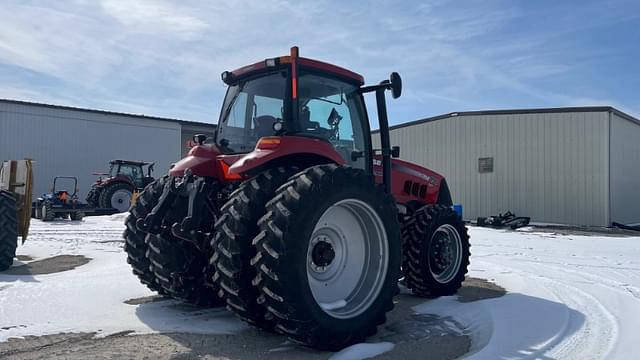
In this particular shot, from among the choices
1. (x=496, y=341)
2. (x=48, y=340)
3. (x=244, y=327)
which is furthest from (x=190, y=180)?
(x=496, y=341)

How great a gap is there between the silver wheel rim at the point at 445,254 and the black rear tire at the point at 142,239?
3251mm

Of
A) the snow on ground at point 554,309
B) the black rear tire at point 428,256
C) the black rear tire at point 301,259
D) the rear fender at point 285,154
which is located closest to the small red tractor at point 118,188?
the snow on ground at point 554,309

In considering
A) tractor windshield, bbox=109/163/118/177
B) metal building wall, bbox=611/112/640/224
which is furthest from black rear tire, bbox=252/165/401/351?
tractor windshield, bbox=109/163/118/177

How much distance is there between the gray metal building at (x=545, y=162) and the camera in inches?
765

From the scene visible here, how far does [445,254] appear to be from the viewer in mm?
6746

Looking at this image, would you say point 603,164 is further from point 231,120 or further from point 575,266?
point 231,120

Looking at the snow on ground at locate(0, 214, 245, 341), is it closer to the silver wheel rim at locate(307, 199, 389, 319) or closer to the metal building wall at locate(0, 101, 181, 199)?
the silver wheel rim at locate(307, 199, 389, 319)

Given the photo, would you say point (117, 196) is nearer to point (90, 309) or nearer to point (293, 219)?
point (90, 309)

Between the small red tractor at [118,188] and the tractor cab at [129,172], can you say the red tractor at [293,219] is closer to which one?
the small red tractor at [118,188]

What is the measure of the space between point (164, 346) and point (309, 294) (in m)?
1.23

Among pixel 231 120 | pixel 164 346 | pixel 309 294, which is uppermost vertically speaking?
pixel 231 120

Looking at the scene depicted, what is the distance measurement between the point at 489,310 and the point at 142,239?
3726 millimetres

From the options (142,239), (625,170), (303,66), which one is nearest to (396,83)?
(303,66)

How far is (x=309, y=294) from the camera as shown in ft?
13.3
